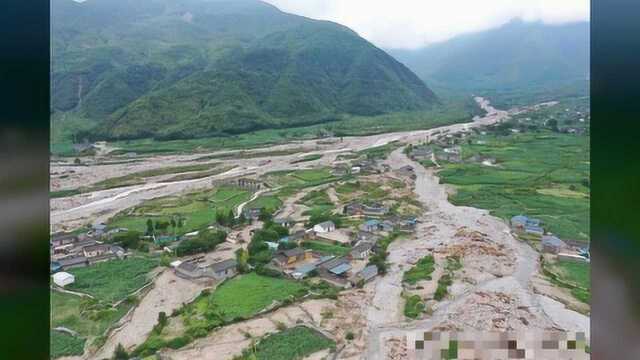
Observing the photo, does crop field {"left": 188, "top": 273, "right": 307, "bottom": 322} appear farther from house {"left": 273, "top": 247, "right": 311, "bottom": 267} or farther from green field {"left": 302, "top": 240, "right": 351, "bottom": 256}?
green field {"left": 302, "top": 240, "right": 351, "bottom": 256}

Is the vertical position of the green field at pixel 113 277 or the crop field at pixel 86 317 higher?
the green field at pixel 113 277

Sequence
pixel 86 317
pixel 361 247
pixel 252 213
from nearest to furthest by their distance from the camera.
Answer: pixel 86 317 < pixel 361 247 < pixel 252 213

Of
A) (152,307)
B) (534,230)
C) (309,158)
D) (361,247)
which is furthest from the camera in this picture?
(309,158)

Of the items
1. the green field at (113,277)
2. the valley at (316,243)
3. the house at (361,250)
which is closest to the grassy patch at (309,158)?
the valley at (316,243)

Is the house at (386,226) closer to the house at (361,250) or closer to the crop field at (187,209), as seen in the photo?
the house at (361,250)

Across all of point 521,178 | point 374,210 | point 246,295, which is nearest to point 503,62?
point 521,178

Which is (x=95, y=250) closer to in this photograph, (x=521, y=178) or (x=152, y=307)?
(x=152, y=307)
